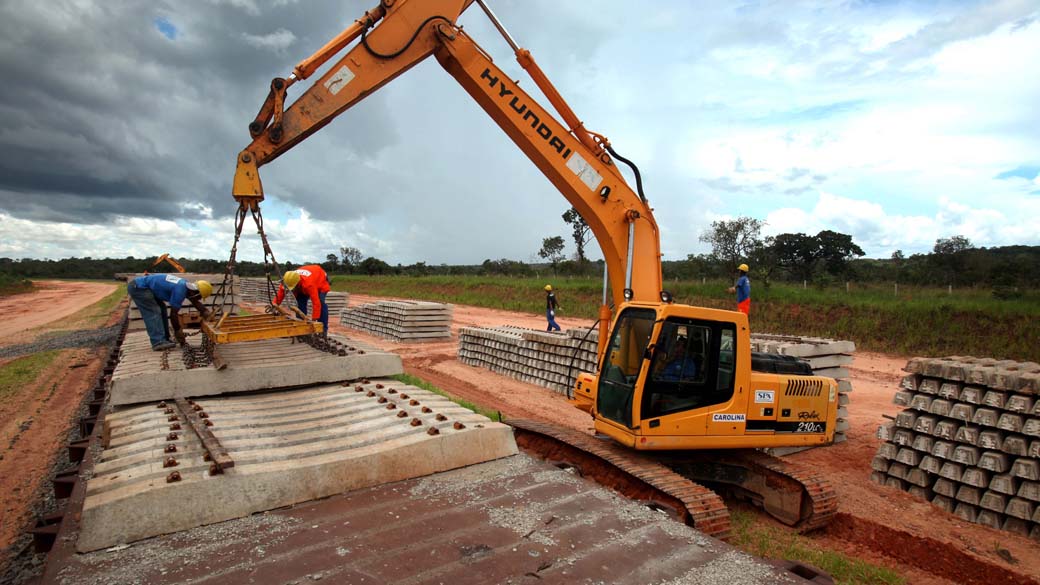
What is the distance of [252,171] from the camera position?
660cm

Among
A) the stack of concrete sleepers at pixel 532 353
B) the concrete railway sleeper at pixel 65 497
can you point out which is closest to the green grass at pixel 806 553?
the stack of concrete sleepers at pixel 532 353

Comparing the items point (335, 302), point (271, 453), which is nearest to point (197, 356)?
point (271, 453)

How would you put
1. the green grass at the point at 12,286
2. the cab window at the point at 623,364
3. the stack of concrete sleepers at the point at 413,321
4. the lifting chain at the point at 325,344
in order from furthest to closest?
the green grass at the point at 12,286, the stack of concrete sleepers at the point at 413,321, the lifting chain at the point at 325,344, the cab window at the point at 623,364

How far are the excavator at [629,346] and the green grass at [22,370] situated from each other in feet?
32.3

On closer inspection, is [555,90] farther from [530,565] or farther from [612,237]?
[530,565]

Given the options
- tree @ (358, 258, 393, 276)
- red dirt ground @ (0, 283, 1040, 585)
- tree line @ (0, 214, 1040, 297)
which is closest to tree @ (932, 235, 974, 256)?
tree line @ (0, 214, 1040, 297)

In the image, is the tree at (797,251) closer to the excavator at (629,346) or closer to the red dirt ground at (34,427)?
the excavator at (629,346)

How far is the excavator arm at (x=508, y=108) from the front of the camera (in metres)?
7.04

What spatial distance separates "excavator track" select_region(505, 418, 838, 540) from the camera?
17.3 feet

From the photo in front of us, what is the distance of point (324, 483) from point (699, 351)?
3.70m

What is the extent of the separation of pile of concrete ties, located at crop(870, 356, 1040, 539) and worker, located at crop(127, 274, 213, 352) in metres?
8.87

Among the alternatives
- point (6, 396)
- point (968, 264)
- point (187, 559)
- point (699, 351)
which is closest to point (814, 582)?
point (699, 351)

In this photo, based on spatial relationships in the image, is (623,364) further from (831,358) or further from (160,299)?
(160,299)

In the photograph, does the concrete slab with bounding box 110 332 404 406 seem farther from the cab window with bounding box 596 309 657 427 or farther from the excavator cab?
the excavator cab
